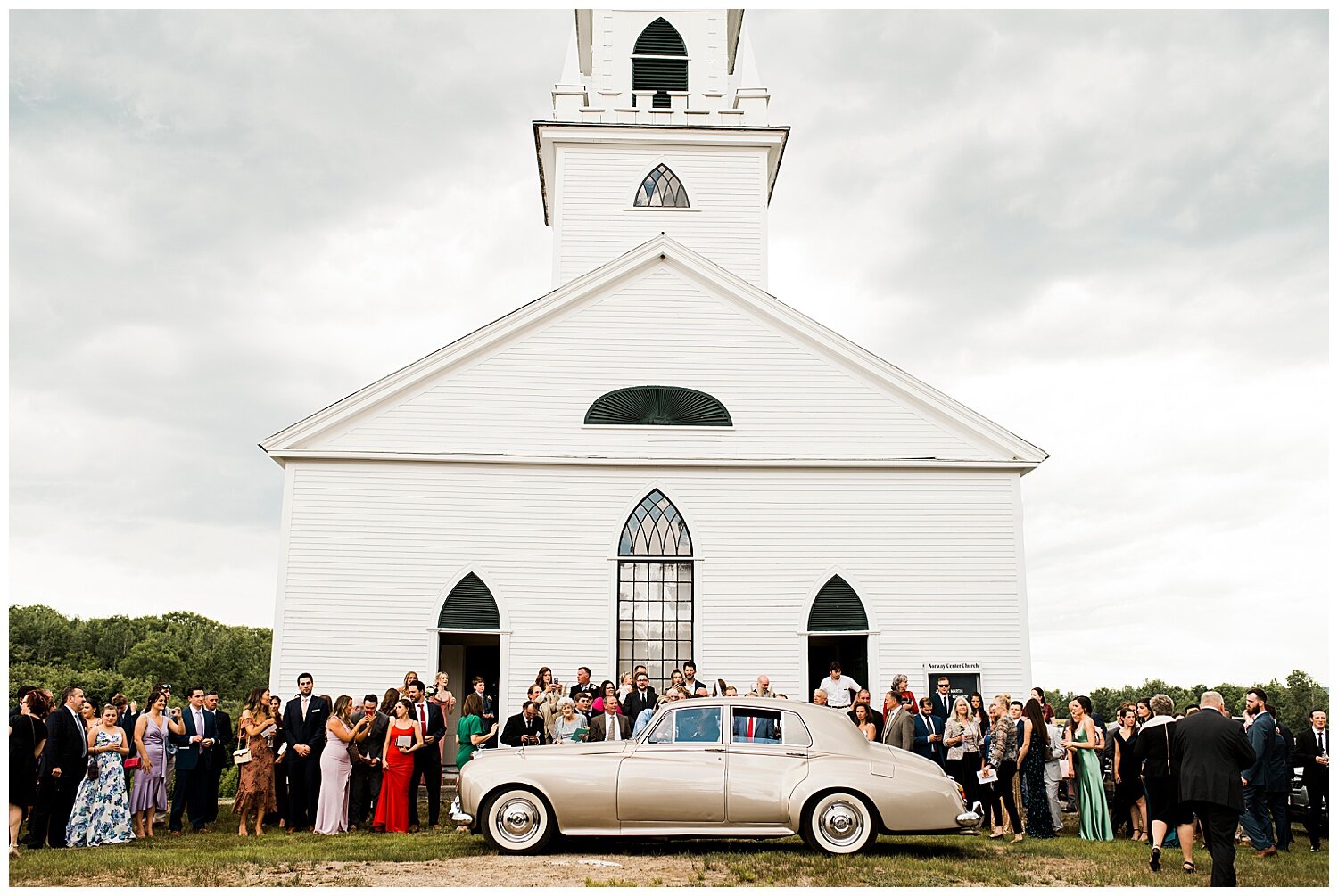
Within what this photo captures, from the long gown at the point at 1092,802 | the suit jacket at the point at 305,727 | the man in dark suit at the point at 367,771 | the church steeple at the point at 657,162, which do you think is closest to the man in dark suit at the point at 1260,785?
the long gown at the point at 1092,802

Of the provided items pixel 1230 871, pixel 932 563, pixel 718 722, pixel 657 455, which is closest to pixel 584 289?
pixel 657 455

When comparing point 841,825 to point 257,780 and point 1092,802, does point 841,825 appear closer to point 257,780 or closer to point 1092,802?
point 1092,802

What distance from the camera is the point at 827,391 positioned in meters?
18.8

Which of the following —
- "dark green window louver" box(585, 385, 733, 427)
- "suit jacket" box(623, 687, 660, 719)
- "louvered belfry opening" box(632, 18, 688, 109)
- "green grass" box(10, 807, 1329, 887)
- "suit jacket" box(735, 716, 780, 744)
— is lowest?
"green grass" box(10, 807, 1329, 887)

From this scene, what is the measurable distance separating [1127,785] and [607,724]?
6006 millimetres

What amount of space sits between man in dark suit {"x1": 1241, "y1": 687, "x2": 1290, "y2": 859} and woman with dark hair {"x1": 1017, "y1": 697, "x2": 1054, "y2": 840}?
1.98 metres

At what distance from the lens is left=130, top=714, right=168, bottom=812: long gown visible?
1234cm

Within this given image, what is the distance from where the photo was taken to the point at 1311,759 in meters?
12.0

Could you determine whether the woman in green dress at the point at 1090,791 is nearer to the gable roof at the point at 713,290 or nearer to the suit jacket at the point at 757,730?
the suit jacket at the point at 757,730

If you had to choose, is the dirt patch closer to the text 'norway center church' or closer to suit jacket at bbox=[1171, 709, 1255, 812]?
suit jacket at bbox=[1171, 709, 1255, 812]

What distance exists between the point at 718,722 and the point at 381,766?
4.65m

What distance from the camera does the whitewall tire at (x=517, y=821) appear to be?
10195 millimetres

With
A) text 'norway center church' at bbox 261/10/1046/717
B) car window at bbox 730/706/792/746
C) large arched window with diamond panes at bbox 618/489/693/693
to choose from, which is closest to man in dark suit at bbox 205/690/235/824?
text 'norway center church' at bbox 261/10/1046/717

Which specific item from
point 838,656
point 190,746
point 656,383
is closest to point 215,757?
point 190,746
